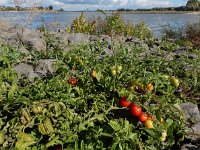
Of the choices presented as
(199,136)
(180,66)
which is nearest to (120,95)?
(199,136)

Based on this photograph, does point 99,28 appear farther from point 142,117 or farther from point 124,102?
point 142,117

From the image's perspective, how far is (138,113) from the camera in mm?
3408

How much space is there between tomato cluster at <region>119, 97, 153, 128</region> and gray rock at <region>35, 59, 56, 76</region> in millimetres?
1274

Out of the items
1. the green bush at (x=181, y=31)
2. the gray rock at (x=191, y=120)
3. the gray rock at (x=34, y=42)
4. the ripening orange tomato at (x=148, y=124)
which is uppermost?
the gray rock at (x=34, y=42)

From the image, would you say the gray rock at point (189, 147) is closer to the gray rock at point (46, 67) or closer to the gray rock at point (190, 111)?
the gray rock at point (190, 111)

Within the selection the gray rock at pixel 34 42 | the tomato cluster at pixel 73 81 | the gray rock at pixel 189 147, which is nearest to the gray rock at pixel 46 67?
the tomato cluster at pixel 73 81

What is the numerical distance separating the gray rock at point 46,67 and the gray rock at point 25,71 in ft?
0.29

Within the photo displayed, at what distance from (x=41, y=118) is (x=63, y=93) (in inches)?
18.4

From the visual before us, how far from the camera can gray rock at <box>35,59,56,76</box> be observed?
4723mm

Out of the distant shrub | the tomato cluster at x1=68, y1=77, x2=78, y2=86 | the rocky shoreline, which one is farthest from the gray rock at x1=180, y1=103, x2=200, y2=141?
the distant shrub

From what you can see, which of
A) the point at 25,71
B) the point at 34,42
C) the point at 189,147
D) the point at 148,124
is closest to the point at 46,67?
the point at 25,71

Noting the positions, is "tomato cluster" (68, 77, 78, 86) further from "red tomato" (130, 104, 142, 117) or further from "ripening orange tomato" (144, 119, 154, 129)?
"ripening orange tomato" (144, 119, 154, 129)

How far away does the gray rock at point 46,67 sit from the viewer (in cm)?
472

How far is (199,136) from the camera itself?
11.6 feet
